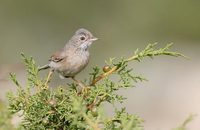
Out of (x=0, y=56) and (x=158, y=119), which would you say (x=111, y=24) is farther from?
(x=158, y=119)

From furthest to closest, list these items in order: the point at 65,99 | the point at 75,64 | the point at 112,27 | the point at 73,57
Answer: the point at 112,27 → the point at 73,57 → the point at 75,64 → the point at 65,99

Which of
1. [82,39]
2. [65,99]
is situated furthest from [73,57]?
[65,99]

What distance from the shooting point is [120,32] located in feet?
65.1

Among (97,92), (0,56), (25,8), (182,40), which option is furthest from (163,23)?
(97,92)

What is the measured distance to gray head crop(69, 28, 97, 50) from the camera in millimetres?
5109

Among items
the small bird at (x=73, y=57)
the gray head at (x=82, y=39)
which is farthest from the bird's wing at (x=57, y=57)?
the gray head at (x=82, y=39)

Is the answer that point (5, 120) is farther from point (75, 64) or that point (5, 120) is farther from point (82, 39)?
point (82, 39)

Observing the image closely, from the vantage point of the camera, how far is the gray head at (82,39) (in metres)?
5.11

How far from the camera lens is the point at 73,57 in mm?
5184

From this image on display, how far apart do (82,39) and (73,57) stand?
13cm

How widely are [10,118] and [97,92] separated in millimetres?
777

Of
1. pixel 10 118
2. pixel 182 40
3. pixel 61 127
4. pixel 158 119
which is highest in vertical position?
pixel 182 40

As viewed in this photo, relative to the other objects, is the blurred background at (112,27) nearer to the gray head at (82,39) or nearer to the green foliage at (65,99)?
the gray head at (82,39)

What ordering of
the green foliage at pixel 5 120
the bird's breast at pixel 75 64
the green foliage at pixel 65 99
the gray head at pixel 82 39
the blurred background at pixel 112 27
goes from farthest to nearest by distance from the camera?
the blurred background at pixel 112 27 → the gray head at pixel 82 39 → the bird's breast at pixel 75 64 → the green foliage at pixel 65 99 → the green foliage at pixel 5 120
